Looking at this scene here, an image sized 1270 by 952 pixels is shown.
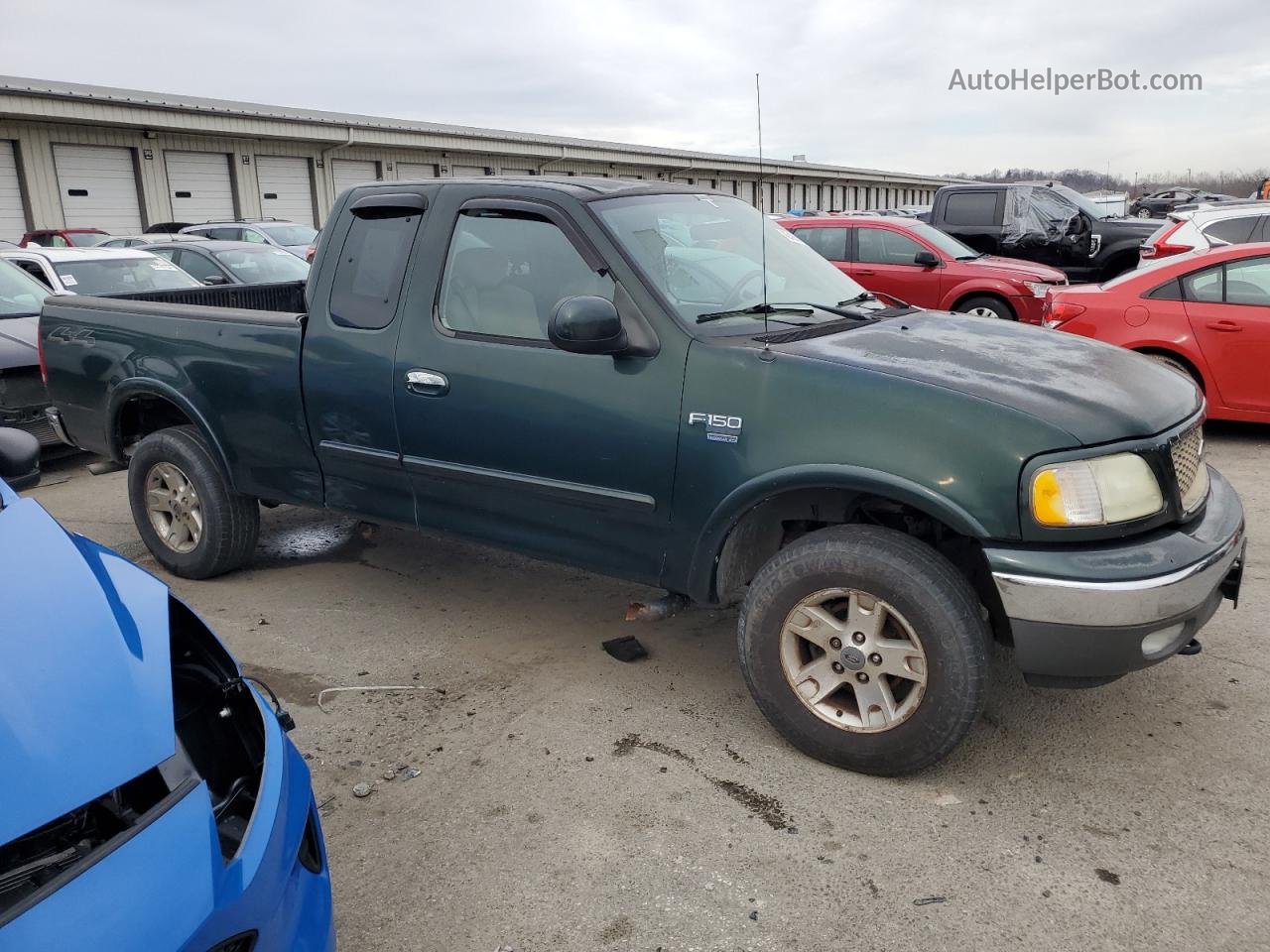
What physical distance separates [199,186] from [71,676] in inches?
1149

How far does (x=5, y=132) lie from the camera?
2269 cm

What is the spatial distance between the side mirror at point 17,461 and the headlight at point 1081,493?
9.26 ft

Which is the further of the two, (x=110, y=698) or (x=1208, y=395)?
(x=1208, y=395)

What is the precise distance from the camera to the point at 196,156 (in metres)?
27.2

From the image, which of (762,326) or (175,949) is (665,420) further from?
(175,949)

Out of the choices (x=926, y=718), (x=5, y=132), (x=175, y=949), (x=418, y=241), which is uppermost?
(x=5, y=132)

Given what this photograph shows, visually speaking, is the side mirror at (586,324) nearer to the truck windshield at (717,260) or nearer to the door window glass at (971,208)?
the truck windshield at (717,260)

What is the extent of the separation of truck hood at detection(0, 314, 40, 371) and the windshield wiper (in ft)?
17.7

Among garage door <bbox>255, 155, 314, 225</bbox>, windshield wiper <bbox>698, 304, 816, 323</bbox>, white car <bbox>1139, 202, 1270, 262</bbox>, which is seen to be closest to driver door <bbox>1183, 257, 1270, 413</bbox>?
white car <bbox>1139, 202, 1270, 262</bbox>

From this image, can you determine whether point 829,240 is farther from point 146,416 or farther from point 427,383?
point 427,383

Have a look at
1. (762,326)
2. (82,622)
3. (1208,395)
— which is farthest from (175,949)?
(1208,395)

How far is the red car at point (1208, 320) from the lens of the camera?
275 inches

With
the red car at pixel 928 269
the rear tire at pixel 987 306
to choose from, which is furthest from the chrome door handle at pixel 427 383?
the rear tire at pixel 987 306

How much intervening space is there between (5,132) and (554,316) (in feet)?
83.1
